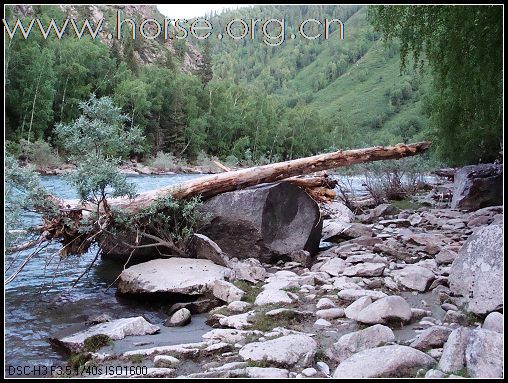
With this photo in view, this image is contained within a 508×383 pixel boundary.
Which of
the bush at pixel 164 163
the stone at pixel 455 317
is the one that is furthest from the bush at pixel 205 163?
the stone at pixel 455 317

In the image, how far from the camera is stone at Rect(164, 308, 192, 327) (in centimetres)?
568

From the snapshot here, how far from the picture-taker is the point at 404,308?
4.97 metres

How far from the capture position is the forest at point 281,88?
25.7ft

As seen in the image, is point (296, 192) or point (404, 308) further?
point (296, 192)

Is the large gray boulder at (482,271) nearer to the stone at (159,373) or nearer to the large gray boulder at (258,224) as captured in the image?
the stone at (159,373)

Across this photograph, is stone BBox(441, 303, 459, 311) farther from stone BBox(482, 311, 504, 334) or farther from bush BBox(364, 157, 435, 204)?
bush BBox(364, 157, 435, 204)

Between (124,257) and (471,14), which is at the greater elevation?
(471,14)

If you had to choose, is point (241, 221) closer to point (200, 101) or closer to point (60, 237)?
point (60, 237)

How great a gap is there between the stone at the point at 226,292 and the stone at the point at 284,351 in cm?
202

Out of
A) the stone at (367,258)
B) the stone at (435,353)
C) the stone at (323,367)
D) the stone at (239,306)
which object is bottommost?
the stone at (239,306)

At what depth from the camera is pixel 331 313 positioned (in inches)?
210

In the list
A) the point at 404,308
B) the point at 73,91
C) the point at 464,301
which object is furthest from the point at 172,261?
the point at 73,91

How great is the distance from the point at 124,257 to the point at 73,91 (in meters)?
43.1

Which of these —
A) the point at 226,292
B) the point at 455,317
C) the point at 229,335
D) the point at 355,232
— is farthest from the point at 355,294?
the point at 355,232
